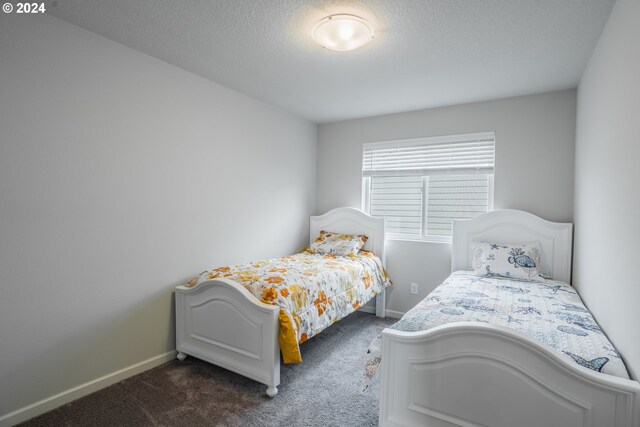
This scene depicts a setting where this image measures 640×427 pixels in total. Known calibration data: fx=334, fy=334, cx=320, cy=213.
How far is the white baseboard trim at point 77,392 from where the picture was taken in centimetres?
191

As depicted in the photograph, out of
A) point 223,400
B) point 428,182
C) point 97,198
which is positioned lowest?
point 223,400

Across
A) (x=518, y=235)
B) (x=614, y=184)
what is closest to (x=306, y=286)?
(x=614, y=184)

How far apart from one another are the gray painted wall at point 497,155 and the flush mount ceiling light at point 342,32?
6.09 ft

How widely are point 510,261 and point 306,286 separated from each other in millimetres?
1848

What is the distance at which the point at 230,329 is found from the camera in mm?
2416

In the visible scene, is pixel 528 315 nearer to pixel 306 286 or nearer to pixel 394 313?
pixel 306 286

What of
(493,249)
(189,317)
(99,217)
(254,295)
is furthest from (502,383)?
(99,217)

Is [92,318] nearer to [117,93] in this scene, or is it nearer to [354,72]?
[117,93]

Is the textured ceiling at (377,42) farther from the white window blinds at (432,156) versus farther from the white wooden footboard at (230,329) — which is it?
the white wooden footboard at (230,329)

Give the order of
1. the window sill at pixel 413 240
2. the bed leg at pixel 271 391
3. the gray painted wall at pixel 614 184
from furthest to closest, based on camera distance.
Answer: the window sill at pixel 413 240
the bed leg at pixel 271 391
the gray painted wall at pixel 614 184

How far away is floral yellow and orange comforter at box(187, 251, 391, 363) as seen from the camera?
230cm

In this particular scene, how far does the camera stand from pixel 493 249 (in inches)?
122

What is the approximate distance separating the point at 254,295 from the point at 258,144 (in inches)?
71.2

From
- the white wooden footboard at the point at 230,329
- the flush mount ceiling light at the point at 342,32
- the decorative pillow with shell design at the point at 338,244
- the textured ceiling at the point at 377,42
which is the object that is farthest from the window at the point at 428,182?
the white wooden footboard at the point at 230,329
